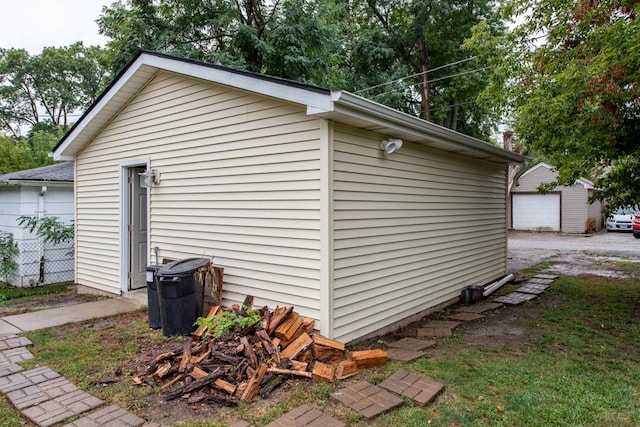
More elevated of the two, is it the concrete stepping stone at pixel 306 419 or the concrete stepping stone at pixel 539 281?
the concrete stepping stone at pixel 539 281

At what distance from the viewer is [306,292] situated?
4105mm

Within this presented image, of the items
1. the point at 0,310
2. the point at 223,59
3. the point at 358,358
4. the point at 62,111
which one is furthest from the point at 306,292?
the point at 62,111

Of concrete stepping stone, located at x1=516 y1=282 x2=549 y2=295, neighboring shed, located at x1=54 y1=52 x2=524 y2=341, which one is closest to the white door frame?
neighboring shed, located at x1=54 y1=52 x2=524 y2=341

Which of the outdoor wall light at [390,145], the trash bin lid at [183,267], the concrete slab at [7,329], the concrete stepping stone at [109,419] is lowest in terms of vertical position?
the concrete slab at [7,329]

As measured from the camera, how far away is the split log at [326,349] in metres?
3.68

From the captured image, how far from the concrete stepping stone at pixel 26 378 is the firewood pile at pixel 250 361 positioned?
2.75ft

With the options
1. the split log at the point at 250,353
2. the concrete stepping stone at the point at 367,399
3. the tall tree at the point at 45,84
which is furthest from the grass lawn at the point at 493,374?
the tall tree at the point at 45,84

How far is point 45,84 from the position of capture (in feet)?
94.1

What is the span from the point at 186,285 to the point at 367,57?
14.4 meters

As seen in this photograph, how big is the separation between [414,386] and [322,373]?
770 millimetres

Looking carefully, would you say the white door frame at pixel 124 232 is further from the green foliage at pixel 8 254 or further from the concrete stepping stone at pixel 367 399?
the concrete stepping stone at pixel 367 399

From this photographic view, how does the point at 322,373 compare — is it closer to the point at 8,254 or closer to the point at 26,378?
the point at 26,378

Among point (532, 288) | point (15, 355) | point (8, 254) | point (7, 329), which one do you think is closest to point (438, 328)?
point (532, 288)

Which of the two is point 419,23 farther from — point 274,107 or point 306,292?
point 306,292
